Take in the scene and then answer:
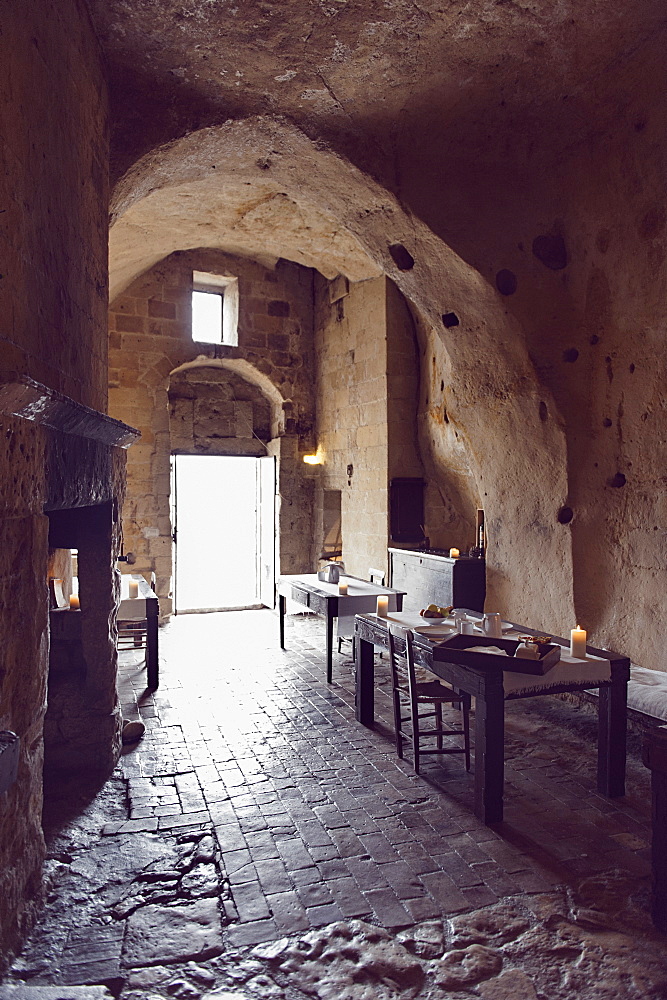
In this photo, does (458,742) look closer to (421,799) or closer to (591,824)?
(421,799)

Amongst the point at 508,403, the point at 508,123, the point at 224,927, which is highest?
the point at 508,123

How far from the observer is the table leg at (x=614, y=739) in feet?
12.0

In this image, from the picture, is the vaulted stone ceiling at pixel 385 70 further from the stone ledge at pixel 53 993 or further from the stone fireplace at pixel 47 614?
the stone ledge at pixel 53 993

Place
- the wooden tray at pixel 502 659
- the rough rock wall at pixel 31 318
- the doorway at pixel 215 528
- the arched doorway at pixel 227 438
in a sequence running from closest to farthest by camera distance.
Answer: the rough rock wall at pixel 31 318, the wooden tray at pixel 502 659, the arched doorway at pixel 227 438, the doorway at pixel 215 528

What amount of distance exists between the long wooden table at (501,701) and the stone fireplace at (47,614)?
2.04 metres

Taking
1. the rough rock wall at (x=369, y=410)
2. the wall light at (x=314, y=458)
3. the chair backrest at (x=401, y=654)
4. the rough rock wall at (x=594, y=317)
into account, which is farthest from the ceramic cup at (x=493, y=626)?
the wall light at (x=314, y=458)

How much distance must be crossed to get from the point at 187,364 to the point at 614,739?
7.64m

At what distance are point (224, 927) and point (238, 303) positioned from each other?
853cm

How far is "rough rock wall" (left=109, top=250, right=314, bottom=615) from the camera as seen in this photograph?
29.3ft

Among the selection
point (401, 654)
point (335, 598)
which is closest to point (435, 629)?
point (401, 654)

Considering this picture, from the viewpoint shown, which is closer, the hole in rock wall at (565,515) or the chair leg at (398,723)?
the chair leg at (398,723)

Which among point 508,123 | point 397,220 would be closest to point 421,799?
point 397,220

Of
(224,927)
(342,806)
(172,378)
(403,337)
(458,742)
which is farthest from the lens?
(172,378)

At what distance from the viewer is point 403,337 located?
8.28 m
